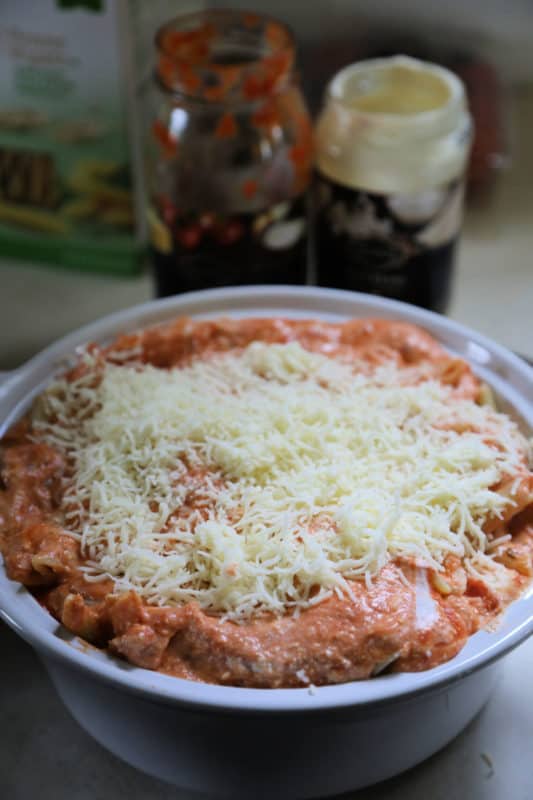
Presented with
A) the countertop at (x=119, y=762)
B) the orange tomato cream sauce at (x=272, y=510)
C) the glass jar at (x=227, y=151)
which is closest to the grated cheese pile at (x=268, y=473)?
the orange tomato cream sauce at (x=272, y=510)

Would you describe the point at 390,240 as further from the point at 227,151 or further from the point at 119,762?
the point at 119,762

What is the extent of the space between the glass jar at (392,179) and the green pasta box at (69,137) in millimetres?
400

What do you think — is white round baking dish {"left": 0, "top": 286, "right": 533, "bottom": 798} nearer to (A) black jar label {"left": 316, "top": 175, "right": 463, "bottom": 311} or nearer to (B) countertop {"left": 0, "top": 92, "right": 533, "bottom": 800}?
(B) countertop {"left": 0, "top": 92, "right": 533, "bottom": 800}

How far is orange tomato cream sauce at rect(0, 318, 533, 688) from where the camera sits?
1.07m

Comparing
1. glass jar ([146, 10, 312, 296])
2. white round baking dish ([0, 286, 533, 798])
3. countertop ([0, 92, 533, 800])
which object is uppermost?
glass jar ([146, 10, 312, 296])

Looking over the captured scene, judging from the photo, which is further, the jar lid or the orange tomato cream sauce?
the jar lid

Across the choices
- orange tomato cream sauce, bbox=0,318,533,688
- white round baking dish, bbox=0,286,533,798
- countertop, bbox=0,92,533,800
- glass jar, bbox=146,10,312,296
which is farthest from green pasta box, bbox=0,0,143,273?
white round baking dish, bbox=0,286,533,798

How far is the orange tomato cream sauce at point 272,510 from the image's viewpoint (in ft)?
3.50

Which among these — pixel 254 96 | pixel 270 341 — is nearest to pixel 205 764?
pixel 270 341

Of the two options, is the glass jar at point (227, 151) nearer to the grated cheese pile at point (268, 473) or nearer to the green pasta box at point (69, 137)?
the green pasta box at point (69, 137)

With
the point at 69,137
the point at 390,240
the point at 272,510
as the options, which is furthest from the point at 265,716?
the point at 69,137

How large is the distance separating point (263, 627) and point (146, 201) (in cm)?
105

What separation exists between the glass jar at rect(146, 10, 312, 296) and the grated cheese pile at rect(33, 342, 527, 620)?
37 centimetres

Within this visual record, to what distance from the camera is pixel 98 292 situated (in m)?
2.07
